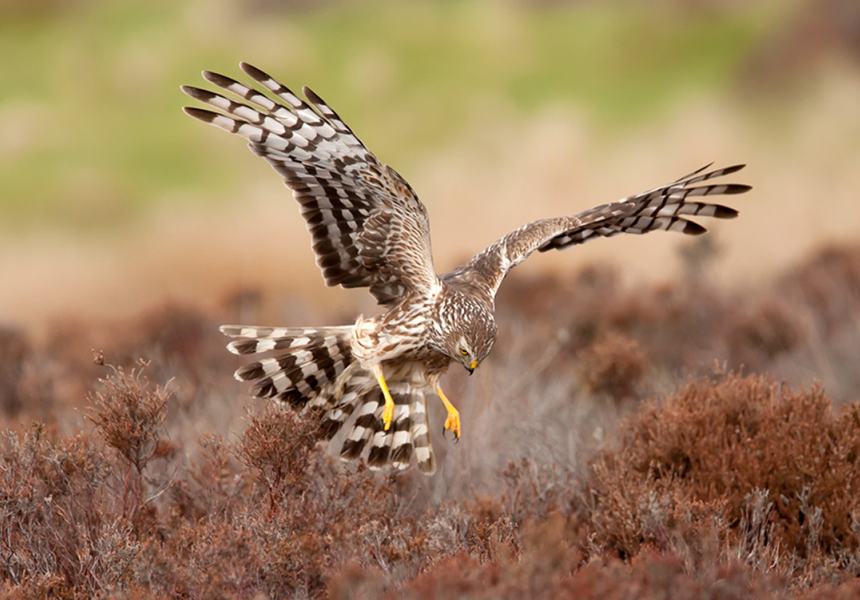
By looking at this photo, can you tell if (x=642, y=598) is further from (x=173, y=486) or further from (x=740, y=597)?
(x=173, y=486)

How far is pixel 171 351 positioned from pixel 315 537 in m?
8.18

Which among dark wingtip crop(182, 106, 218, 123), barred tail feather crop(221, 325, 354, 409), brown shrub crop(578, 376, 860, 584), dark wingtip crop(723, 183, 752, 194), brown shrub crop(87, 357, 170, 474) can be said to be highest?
dark wingtip crop(182, 106, 218, 123)

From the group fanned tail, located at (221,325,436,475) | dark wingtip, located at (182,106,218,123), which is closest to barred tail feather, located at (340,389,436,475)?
fanned tail, located at (221,325,436,475)

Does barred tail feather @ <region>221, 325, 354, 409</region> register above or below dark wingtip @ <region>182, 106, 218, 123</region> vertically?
below

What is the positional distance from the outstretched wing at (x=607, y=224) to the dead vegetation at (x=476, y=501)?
1.22 metres

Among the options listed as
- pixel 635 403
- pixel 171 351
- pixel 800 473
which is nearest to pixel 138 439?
pixel 800 473

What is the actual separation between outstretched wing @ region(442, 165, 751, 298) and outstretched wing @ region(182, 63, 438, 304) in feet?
1.53

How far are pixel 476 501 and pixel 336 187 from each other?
2.12 metres

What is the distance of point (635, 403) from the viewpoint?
26.7 feet

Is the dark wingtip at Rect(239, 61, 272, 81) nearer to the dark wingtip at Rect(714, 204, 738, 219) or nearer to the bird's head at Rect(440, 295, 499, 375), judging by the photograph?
the bird's head at Rect(440, 295, 499, 375)

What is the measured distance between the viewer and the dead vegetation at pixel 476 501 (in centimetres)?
388

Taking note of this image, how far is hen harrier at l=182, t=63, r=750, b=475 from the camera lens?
5230mm

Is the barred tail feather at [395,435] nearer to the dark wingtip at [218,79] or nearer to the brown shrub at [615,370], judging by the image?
the dark wingtip at [218,79]

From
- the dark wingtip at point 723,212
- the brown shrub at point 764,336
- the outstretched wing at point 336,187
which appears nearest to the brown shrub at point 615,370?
the dark wingtip at point 723,212
